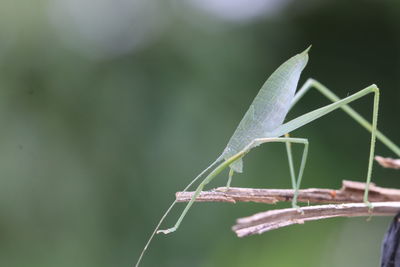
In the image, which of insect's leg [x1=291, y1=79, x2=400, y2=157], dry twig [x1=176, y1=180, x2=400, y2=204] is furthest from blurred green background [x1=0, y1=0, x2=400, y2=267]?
dry twig [x1=176, y1=180, x2=400, y2=204]

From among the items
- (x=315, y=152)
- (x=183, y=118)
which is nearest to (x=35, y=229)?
(x=183, y=118)

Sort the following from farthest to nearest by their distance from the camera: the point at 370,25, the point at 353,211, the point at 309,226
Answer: the point at 370,25 < the point at 309,226 < the point at 353,211

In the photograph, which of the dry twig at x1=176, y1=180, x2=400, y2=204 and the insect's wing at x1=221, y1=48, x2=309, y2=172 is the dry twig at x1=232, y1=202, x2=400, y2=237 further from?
the insect's wing at x1=221, y1=48, x2=309, y2=172

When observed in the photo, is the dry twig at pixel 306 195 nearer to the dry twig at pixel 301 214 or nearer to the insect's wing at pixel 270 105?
the dry twig at pixel 301 214

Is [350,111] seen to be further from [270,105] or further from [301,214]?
[301,214]

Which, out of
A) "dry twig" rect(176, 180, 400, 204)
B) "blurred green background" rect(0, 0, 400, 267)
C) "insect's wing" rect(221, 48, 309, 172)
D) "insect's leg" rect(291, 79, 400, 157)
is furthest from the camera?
"blurred green background" rect(0, 0, 400, 267)

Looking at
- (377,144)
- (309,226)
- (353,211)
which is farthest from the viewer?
(377,144)

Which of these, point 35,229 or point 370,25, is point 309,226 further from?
point 35,229
